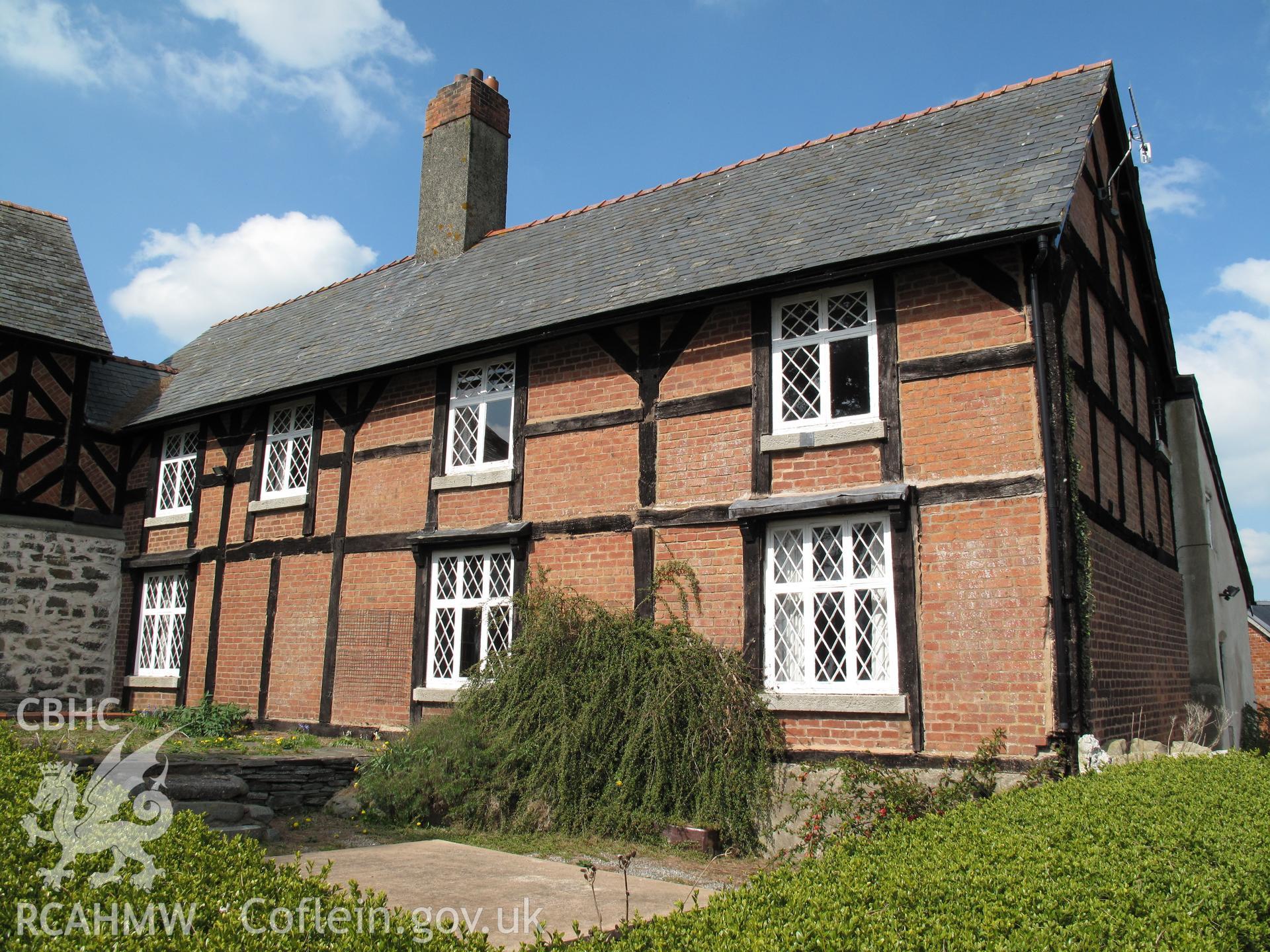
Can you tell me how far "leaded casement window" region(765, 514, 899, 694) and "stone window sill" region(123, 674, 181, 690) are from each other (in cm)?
981

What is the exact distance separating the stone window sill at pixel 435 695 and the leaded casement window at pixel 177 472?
5933 millimetres

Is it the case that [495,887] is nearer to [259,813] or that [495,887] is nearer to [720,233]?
[259,813]

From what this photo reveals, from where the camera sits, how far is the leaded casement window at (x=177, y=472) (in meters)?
15.4

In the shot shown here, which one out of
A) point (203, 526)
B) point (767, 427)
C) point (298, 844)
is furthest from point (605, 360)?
point (203, 526)

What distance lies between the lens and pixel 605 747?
8.90m

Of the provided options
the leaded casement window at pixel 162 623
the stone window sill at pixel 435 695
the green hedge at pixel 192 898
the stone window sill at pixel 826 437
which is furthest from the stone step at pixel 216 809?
the leaded casement window at pixel 162 623

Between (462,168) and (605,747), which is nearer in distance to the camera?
(605,747)

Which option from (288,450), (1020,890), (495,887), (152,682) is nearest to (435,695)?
(288,450)

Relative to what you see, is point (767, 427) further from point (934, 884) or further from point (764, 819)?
point (934, 884)

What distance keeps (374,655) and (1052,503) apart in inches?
320

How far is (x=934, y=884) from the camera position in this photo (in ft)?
13.1

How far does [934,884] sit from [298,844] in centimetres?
567

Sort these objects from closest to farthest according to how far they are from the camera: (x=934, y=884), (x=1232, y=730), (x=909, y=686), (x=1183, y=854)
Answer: (x=934, y=884) → (x=1183, y=854) → (x=909, y=686) → (x=1232, y=730)

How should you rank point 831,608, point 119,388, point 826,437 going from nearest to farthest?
point 831,608 → point 826,437 → point 119,388
